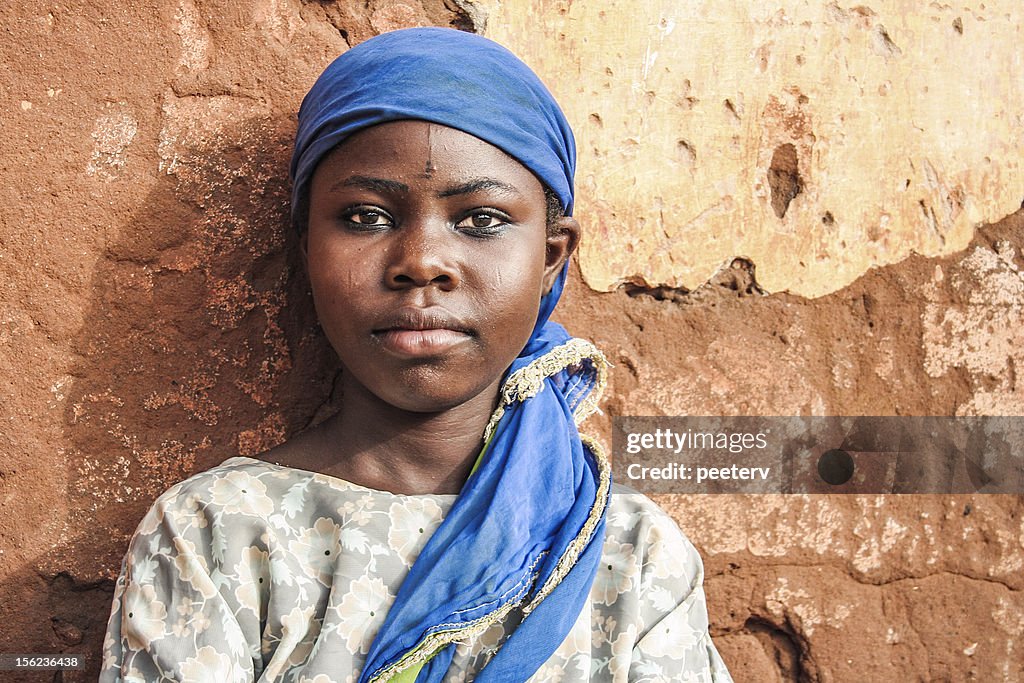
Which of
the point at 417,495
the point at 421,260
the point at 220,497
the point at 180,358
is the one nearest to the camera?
the point at 421,260

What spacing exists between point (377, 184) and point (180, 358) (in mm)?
611

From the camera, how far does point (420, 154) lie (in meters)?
1.58

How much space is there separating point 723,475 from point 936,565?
55cm

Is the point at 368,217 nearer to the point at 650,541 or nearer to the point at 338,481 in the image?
the point at 338,481

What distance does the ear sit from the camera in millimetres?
1800

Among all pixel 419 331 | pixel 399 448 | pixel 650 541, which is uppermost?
pixel 419 331

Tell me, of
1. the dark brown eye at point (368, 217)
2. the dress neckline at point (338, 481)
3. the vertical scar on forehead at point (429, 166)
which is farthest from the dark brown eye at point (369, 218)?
the dress neckline at point (338, 481)

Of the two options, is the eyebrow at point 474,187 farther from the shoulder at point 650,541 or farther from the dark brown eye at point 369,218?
the shoulder at point 650,541

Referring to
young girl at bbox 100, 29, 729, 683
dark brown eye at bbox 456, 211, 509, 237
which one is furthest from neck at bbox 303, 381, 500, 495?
dark brown eye at bbox 456, 211, 509, 237

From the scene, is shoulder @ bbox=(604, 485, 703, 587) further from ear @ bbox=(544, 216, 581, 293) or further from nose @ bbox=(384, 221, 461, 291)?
nose @ bbox=(384, 221, 461, 291)

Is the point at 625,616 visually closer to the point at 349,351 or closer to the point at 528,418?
the point at 528,418

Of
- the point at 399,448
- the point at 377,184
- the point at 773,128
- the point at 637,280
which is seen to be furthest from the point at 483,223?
the point at 773,128

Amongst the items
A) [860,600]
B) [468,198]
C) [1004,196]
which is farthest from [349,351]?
[1004,196]

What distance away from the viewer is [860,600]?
2.19m
